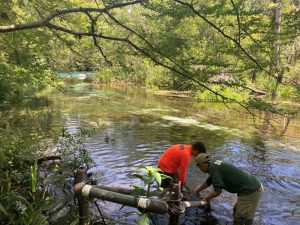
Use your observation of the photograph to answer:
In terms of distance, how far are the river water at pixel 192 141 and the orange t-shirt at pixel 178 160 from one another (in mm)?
875

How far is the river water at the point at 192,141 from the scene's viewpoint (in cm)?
741

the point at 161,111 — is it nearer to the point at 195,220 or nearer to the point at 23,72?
the point at 23,72

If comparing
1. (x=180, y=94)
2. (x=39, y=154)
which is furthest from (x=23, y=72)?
(x=180, y=94)

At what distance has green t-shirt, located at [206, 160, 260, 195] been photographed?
520cm

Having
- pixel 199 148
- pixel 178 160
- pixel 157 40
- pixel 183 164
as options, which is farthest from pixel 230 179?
pixel 157 40

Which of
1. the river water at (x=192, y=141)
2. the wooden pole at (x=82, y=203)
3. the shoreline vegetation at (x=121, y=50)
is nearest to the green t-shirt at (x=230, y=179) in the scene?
the shoreline vegetation at (x=121, y=50)

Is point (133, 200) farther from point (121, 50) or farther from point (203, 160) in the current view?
point (121, 50)

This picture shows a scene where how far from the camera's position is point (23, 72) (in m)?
11.5

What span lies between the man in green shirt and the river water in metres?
1.16

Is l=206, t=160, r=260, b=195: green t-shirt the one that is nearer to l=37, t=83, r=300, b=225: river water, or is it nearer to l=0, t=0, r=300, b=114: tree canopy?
l=0, t=0, r=300, b=114: tree canopy

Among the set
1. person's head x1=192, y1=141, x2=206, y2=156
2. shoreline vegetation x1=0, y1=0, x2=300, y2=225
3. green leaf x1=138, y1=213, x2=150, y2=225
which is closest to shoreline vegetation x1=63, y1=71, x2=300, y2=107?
shoreline vegetation x1=0, y1=0, x2=300, y2=225

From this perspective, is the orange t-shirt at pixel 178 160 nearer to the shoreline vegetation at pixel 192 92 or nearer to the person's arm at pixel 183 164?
the person's arm at pixel 183 164

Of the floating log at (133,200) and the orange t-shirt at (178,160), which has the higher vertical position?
the floating log at (133,200)

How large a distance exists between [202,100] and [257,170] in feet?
43.1
